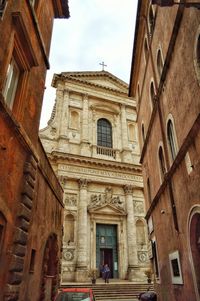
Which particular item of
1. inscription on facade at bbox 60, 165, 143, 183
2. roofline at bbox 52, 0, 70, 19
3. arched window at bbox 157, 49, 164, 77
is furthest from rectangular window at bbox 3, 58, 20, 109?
inscription on facade at bbox 60, 165, 143, 183

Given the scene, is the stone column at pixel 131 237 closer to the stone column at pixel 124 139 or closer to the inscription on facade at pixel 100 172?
→ the inscription on facade at pixel 100 172

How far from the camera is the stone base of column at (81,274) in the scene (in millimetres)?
17484

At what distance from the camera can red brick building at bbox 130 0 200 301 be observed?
19.6 feet

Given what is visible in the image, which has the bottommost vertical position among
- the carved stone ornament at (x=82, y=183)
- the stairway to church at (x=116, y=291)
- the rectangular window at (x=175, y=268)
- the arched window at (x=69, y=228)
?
the stairway to church at (x=116, y=291)

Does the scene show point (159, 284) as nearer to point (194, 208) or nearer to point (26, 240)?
point (194, 208)

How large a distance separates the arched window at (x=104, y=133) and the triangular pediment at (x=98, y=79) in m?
4.11

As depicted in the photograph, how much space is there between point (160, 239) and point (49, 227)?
160 inches

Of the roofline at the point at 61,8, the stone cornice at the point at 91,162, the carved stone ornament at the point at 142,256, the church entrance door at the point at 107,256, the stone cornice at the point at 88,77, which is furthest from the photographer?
the stone cornice at the point at 88,77

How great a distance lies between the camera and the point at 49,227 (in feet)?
27.8

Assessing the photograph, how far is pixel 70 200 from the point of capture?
20.5 m

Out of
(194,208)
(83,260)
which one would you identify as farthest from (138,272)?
(194,208)

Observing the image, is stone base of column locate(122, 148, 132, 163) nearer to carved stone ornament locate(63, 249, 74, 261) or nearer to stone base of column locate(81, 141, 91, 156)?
stone base of column locate(81, 141, 91, 156)

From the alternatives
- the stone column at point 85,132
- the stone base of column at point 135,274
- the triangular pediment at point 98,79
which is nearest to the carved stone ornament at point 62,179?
the stone column at point 85,132

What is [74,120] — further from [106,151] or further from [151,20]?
[151,20]
